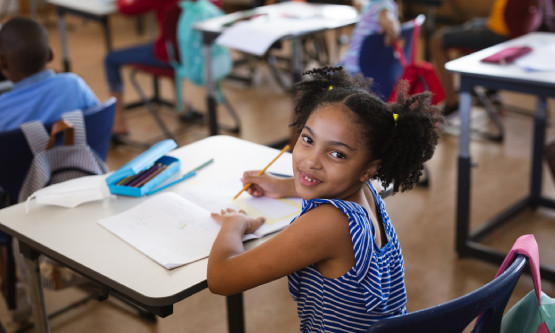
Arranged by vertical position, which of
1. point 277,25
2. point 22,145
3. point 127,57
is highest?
point 277,25

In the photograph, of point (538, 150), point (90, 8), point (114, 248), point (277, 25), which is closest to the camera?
point (114, 248)

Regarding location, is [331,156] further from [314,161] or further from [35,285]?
[35,285]

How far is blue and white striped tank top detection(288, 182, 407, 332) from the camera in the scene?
3.89ft

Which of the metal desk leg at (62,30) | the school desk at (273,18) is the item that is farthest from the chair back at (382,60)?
the metal desk leg at (62,30)

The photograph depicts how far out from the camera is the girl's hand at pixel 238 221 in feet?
4.52

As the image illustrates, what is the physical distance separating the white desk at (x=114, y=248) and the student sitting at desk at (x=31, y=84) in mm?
524

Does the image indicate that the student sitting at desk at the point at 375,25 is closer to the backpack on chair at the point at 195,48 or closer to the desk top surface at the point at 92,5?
the backpack on chair at the point at 195,48

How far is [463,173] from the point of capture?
261 centimetres

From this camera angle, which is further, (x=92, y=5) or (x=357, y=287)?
(x=92, y=5)

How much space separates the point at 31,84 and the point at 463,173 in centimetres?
162

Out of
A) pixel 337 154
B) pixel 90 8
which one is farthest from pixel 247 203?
pixel 90 8

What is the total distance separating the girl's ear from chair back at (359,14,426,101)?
1.82 metres

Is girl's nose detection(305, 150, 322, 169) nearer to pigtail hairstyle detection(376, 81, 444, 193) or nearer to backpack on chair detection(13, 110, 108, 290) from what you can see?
pigtail hairstyle detection(376, 81, 444, 193)

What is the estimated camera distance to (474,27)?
396 cm
